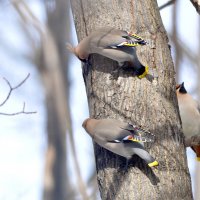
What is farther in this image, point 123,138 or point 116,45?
point 116,45

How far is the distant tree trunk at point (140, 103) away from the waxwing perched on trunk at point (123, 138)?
7cm

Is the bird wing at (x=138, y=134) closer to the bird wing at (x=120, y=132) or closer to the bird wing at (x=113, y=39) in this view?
the bird wing at (x=120, y=132)

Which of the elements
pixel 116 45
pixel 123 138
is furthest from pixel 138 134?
pixel 116 45

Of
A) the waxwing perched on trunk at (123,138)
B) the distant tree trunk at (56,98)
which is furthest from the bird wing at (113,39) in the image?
the distant tree trunk at (56,98)

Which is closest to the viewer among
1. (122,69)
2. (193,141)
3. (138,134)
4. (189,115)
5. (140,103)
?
(138,134)

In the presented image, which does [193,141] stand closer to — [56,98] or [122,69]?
[122,69]

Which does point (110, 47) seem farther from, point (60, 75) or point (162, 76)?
point (60, 75)

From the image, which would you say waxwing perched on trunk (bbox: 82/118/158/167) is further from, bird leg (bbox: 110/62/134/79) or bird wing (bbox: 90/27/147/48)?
bird wing (bbox: 90/27/147/48)

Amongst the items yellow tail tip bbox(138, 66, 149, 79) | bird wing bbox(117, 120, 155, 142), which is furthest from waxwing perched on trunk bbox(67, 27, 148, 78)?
bird wing bbox(117, 120, 155, 142)

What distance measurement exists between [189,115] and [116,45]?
4.82 feet

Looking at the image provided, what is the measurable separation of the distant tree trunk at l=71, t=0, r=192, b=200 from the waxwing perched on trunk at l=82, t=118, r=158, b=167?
70 millimetres

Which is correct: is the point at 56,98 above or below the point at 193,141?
above

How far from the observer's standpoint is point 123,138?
4102 millimetres

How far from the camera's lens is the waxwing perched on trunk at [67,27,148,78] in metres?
4.18
